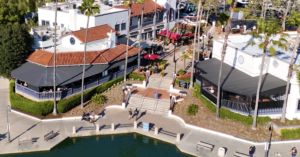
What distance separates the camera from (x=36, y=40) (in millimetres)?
55469

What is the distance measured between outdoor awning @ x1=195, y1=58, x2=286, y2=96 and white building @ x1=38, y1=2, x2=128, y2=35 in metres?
21.9

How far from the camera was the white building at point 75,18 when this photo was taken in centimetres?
6256

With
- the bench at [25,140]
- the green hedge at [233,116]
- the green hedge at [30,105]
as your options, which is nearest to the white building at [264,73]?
the green hedge at [233,116]

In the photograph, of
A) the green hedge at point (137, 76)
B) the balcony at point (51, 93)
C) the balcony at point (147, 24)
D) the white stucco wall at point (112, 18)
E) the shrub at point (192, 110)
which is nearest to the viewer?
the shrub at point (192, 110)

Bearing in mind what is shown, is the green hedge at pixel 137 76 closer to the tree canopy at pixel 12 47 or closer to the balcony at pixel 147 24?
the tree canopy at pixel 12 47

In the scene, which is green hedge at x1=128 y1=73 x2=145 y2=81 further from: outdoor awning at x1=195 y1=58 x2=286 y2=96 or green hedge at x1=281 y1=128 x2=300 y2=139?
green hedge at x1=281 y1=128 x2=300 y2=139

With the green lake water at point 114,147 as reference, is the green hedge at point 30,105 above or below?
above

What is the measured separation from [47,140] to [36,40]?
20.3 metres

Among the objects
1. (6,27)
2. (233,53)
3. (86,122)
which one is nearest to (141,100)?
(86,122)

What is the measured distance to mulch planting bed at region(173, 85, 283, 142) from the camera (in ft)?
137

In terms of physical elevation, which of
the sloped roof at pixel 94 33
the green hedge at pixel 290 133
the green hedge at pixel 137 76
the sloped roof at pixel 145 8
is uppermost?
the sloped roof at pixel 145 8

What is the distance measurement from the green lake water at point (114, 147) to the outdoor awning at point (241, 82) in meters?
10.4

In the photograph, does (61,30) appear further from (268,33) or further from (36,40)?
(268,33)

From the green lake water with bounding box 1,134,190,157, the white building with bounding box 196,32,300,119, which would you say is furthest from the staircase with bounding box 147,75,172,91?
the green lake water with bounding box 1,134,190,157
